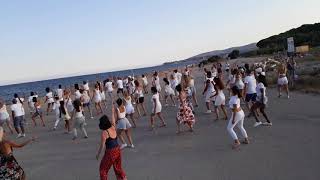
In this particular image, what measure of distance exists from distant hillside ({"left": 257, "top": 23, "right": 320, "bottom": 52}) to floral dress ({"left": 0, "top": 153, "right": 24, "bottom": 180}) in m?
66.7

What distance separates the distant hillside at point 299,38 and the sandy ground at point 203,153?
5882 cm

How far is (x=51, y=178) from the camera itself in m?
12.1

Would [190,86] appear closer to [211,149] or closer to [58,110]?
[58,110]

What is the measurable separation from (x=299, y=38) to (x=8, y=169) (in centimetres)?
7764

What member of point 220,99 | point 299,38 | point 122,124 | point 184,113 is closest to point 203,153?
point 122,124

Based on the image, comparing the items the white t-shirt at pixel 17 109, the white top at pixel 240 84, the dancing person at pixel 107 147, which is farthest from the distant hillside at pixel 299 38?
the dancing person at pixel 107 147

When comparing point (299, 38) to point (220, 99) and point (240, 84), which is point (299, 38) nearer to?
point (240, 84)

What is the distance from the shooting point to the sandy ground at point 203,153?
1056 centimetres

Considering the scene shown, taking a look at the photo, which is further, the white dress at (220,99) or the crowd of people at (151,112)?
the white dress at (220,99)

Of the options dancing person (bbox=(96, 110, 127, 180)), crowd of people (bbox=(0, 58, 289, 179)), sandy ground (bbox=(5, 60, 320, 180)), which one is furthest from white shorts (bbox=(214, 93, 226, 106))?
dancing person (bbox=(96, 110, 127, 180))

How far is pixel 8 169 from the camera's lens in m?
9.23

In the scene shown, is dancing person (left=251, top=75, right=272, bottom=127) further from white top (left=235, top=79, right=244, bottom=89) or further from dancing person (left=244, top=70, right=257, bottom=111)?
white top (left=235, top=79, right=244, bottom=89)

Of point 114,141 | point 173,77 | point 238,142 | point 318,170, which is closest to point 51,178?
point 114,141

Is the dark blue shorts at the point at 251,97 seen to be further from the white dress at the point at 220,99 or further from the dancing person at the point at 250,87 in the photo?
the white dress at the point at 220,99
